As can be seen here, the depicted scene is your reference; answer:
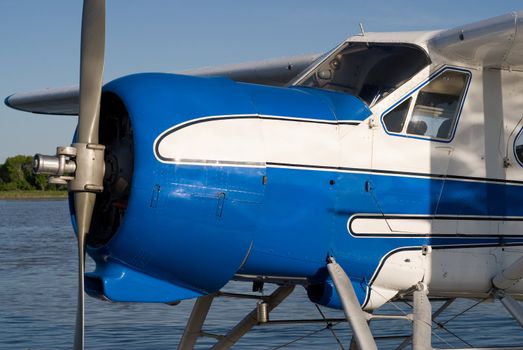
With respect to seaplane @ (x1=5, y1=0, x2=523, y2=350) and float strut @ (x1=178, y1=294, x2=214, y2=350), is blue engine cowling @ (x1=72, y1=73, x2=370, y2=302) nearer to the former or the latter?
seaplane @ (x1=5, y1=0, x2=523, y2=350)

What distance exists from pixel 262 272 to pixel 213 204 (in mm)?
682

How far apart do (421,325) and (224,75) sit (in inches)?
197

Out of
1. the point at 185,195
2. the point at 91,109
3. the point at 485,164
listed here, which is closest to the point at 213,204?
the point at 185,195

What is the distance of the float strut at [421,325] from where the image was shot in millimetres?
6246

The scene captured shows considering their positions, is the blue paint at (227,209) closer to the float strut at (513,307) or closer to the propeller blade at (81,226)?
the propeller blade at (81,226)

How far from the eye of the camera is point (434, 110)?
265 inches

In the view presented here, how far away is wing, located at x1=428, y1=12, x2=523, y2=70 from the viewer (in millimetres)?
6680

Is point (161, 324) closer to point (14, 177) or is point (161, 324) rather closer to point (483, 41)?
point (483, 41)

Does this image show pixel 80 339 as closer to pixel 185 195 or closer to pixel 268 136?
pixel 185 195

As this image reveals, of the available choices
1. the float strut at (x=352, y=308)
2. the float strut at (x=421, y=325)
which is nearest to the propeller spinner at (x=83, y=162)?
the float strut at (x=352, y=308)

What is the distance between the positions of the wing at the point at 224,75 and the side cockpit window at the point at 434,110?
9.11 feet

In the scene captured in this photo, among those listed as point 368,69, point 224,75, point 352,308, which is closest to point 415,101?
point 368,69

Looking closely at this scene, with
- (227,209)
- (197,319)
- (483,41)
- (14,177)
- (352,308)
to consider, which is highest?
(483,41)

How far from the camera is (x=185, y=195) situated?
18.8 feet
